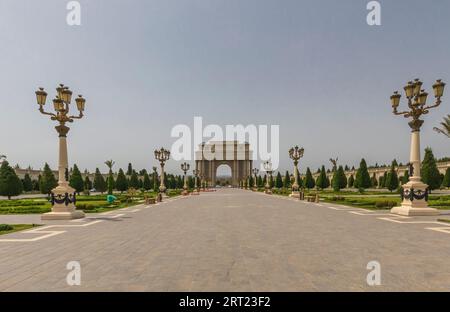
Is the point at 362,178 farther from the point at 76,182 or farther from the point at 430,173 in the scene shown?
the point at 76,182

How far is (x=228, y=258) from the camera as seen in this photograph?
7.34 m

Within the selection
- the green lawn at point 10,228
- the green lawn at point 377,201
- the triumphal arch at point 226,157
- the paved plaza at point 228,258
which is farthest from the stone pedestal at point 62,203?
the triumphal arch at point 226,157

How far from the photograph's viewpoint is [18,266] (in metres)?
6.76

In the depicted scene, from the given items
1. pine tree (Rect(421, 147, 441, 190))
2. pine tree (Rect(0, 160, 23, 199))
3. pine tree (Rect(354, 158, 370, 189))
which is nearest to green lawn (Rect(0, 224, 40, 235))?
pine tree (Rect(0, 160, 23, 199))

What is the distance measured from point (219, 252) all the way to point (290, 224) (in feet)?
20.5

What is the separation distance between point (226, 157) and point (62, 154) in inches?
4553

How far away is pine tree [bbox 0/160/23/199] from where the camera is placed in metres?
41.6

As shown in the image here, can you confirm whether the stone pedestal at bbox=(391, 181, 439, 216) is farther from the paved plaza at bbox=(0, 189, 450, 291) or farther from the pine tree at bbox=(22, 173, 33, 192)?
the pine tree at bbox=(22, 173, 33, 192)

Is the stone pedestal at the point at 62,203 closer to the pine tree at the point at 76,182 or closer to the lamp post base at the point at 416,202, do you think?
the lamp post base at the point at 416,202

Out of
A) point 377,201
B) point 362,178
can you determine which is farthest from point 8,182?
point 362,178

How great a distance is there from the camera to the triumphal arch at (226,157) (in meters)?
130

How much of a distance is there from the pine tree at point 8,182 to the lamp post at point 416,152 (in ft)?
149
